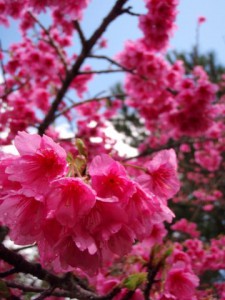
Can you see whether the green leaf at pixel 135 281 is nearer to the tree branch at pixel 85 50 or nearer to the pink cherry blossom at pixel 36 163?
the pink cherry blossom at pixel 36 163

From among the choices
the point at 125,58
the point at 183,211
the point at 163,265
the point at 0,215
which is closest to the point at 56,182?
the point at 0,215

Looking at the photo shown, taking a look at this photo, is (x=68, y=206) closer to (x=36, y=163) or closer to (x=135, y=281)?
(x=36, y=163)

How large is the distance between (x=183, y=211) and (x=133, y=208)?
35.9 feet

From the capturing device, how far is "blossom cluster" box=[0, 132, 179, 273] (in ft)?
3.20

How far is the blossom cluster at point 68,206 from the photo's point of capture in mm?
976

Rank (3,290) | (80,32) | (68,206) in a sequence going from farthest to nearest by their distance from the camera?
(80,32) < (3,290) < (68,206)

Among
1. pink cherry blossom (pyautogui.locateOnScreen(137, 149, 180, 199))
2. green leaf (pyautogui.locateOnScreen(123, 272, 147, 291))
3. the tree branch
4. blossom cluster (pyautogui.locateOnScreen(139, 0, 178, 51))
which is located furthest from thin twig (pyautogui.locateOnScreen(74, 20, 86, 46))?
green leaf (pyautogui.locateOnScreen(123, 272, 147, 291))

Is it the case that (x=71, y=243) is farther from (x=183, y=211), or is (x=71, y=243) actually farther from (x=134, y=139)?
(x=134, y=139)

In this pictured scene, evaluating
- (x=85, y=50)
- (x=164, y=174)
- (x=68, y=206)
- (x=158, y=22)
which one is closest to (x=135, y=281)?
(x=164, y=174)

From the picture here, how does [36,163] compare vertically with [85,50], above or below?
below

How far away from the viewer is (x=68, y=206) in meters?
0.96

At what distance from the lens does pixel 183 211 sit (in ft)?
37.9

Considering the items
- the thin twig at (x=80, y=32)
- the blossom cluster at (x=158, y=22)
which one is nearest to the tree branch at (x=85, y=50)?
the thin twig at (x=80, y=32)

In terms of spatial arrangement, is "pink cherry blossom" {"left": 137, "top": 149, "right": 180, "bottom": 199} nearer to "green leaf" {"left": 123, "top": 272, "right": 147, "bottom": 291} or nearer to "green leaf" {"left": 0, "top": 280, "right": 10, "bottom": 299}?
"green leaf" {"left": 123, "top": 272, "right": 147, "bottom": 291}
